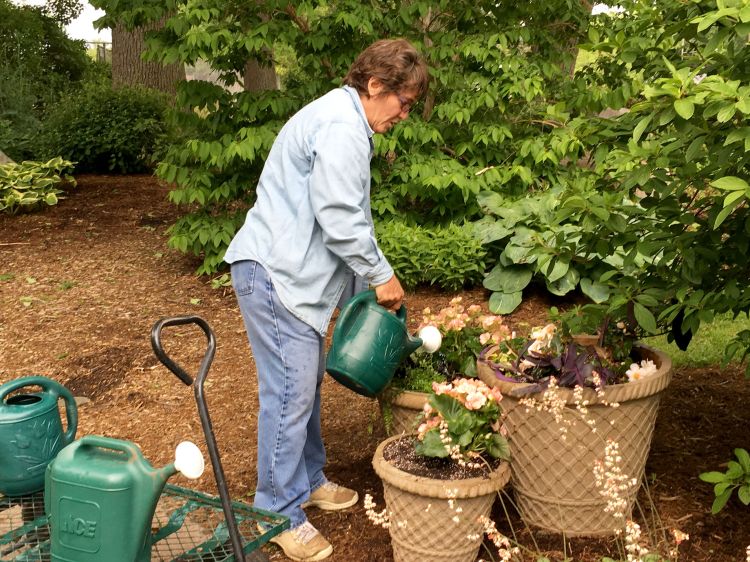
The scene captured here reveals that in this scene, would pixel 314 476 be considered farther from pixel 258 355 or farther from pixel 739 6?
pixel 739 6

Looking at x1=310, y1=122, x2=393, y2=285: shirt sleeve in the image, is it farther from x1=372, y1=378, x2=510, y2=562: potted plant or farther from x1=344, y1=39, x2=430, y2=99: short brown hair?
x1=372, y1=378, x2=510, y2=562: potted plant

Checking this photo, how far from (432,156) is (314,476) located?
3.36 m

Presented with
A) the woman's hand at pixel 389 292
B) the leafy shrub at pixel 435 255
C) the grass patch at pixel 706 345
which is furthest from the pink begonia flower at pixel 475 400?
the leafy shrub at pixel 435 255

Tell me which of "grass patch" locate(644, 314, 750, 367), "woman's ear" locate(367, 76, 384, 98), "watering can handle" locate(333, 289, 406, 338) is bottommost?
"grass patch" locate(644, 314, 750, 367)

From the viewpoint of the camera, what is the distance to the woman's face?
113 inches

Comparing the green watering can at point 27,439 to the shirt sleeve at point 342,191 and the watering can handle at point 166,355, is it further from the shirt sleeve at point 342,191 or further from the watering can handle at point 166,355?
the shirt sleeve at point 342,191

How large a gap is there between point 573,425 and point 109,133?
7.93 m

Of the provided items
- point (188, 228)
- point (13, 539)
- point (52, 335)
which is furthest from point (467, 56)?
point (13, 539)

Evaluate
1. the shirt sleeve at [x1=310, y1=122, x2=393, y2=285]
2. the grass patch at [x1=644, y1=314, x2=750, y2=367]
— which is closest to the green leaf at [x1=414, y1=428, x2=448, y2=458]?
the shirt sleeve at [x1=310, y1=122, x2=393, y2=285]

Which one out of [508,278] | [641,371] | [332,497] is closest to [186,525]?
[332,497]

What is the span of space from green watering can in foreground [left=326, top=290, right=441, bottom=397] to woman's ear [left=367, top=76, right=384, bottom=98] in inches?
26.5

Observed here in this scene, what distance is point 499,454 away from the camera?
9.64ft

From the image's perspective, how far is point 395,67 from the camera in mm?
2799

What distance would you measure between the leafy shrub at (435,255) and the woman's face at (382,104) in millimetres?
2931
